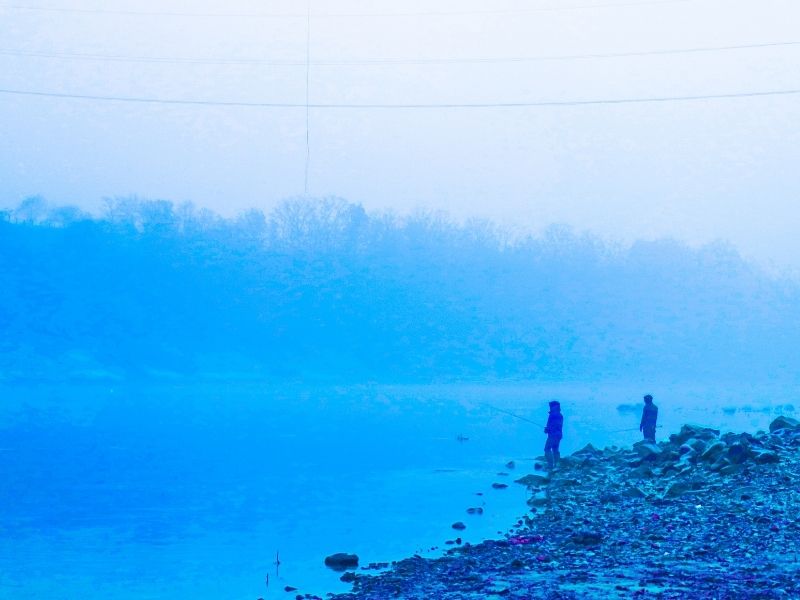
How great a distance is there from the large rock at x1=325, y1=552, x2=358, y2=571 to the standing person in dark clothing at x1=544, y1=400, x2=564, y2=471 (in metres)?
10.2

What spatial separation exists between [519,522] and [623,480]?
4931 millimetres

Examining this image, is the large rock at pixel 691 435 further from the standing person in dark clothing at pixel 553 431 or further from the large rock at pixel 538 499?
the large rock at pixel 538 499

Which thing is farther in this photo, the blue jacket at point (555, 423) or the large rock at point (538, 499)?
the blue jacket at point (555, 423)

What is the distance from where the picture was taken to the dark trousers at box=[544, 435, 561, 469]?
31.2 meters

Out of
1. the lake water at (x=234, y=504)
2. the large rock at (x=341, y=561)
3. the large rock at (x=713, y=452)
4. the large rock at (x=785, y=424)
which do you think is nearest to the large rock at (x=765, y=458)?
the large rock at (x=713, y=452)

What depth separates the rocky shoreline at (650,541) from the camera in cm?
1412

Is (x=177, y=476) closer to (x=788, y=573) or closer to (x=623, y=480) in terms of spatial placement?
(x=623, y=480)

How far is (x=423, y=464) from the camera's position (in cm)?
4206

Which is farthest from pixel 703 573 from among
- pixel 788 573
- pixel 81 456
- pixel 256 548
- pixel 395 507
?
pixel 81 456

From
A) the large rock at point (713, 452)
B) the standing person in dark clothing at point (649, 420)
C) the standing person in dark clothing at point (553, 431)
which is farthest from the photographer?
the standing person in dark clothing at point (649, 420)

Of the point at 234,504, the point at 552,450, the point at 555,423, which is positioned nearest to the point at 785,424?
the point at 552,450

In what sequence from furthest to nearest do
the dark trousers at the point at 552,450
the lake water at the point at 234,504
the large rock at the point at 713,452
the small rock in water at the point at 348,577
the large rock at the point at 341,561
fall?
the dark trousers at the point at 552,450
the large rock at the point at 713,452
the lake water at the point at 234,504
the large rock at the point at 341,561
the small rock in water at the point at 348,577

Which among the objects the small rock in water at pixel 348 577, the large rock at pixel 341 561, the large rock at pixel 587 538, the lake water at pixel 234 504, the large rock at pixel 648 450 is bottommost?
the lake water at pixel 234 504

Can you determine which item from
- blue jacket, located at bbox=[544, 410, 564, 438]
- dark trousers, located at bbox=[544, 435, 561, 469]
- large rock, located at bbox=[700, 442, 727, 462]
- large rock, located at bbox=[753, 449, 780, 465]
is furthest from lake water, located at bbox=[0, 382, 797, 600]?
large rock, located at bbox=[753, 449, 780, 465]
